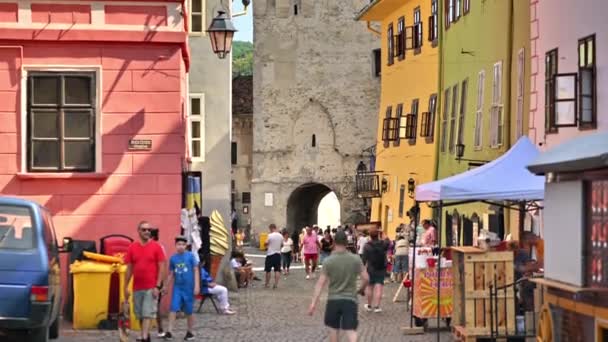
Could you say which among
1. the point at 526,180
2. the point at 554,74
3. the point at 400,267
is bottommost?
the point at 400,267

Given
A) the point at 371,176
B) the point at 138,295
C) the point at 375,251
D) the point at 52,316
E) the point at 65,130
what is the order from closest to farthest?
the point at 52,316 < the point at 138,295 < the point at 65,130 < the point at 375,251 < the point at 371,176

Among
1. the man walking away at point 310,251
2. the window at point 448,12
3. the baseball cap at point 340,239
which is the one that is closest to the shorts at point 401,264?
the man walking away at point 310,251

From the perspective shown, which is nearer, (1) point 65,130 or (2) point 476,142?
(1) point 65,130

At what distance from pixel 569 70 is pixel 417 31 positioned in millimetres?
22548

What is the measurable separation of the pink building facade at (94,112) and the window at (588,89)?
6.29m

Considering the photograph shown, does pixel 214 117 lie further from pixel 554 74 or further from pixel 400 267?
pixel 554 74

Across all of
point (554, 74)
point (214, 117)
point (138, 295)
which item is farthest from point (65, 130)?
point (214, 117)

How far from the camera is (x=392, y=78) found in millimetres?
49500

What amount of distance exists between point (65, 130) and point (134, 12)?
2.16 meters

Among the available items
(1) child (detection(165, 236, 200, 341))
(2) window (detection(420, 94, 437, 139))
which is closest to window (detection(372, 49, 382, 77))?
(2) window (detection(420, 94, 437, 139))

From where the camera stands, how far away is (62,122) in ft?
72.9

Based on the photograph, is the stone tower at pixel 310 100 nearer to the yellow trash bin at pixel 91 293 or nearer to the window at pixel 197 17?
the window at pixel 197 17

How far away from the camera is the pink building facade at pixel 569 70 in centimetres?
2130

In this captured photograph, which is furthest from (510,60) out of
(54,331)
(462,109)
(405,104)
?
(405,104)
